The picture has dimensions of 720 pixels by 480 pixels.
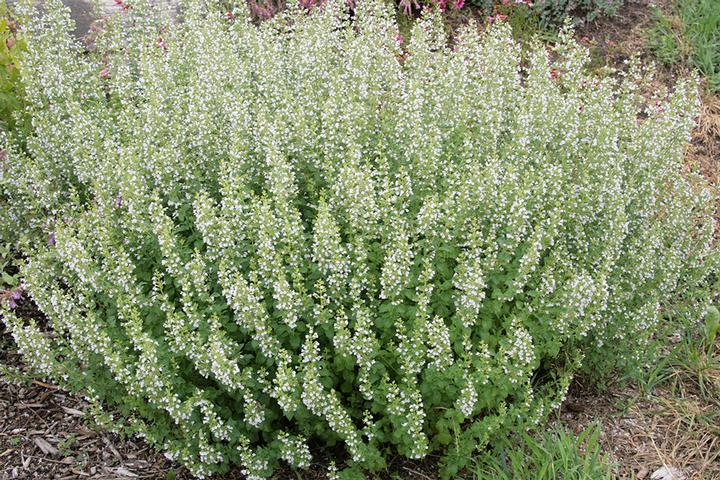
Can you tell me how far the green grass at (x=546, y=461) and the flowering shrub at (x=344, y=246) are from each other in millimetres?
145

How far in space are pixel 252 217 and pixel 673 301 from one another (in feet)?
8.73

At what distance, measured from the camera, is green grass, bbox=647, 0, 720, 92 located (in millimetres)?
7074

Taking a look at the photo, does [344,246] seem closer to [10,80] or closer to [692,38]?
[10,80]

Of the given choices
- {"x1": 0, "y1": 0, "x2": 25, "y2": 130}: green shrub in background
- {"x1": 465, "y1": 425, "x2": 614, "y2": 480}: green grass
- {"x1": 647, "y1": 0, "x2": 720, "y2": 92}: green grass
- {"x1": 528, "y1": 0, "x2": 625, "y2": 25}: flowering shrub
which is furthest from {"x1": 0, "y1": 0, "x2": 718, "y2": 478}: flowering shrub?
{"x1": 528, "y1": 0, "x2": 625, "y2": 25}: flowering shrub

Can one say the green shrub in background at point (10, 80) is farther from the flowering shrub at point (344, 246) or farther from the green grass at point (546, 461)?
the green grass at point (546, 461)

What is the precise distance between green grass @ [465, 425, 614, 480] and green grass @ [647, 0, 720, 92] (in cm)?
464

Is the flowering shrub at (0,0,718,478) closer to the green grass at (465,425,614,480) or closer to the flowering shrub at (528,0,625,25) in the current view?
the green grass at (465,425,614,480)

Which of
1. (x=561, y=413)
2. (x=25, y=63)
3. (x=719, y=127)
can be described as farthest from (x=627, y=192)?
(x=25, y=63)

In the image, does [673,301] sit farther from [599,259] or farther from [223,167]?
[223,167]

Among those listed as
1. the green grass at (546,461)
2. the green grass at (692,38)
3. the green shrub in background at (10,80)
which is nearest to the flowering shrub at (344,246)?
the green grass at (546,461)

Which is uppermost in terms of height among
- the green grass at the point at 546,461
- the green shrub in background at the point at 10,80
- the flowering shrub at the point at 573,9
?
the green shrub in background at the point at 10,80

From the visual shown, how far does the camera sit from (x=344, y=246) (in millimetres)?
3611

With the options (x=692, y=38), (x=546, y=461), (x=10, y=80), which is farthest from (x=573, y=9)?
(x=546, y=461)

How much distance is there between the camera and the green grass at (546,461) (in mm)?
3432
